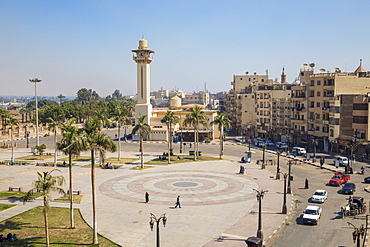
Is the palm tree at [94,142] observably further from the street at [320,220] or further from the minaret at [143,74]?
the minaret at [143,74]

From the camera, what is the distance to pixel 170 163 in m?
70.2

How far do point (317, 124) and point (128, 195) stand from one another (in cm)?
5895

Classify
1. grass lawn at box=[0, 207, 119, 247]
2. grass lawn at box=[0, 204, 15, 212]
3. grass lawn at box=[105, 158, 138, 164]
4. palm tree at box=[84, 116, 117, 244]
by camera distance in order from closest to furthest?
grass lawn at box=[0, 207, 119, 247] → palm tree at box=[84, 116, 117, 244] → grass lawn at box=[0, 204, 15, 212] → grass lawn at box=[105, 158, 138, 164]

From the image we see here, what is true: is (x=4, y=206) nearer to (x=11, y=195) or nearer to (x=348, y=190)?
(x=11, y=195)

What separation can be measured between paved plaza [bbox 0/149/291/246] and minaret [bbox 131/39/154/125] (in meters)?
39.8

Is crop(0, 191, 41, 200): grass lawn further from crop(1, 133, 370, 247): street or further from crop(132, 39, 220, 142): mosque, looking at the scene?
crop(132, 39, 220, 142): mosque

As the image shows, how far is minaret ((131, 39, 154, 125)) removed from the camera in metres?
102

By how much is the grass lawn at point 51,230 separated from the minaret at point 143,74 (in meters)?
65.7

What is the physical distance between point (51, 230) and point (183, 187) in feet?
70.0

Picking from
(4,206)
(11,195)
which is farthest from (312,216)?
(11,195)

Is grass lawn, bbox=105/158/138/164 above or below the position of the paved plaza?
above

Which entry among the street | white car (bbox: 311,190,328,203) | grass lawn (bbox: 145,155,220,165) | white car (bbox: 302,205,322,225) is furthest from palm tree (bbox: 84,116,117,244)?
grass lawn (bbox: 145,155,220,165)

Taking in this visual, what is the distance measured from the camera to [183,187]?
50.6m

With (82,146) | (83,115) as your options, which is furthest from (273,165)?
(83,115)
